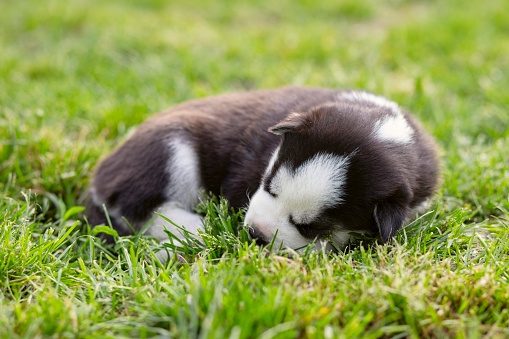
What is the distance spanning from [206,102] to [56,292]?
6.75 feet

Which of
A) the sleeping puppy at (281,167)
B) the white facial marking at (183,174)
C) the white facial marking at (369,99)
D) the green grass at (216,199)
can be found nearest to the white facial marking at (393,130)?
the sleeping puppy at (281,167)

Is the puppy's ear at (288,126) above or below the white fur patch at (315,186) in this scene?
above

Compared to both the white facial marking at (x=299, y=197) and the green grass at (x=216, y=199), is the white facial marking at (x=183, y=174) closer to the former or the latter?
the green grass at (x=216, y=199)

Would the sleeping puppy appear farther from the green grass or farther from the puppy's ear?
the green grass

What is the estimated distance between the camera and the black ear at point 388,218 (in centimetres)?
272

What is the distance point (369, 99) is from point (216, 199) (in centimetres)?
137

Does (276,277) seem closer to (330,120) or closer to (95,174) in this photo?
(330,120)

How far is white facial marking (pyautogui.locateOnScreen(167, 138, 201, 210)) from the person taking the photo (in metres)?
3.65

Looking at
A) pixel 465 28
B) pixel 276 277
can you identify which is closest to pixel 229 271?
pixel 276 277

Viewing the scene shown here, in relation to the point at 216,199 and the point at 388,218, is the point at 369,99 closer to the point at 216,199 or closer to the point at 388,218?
Result: the point at 388,218

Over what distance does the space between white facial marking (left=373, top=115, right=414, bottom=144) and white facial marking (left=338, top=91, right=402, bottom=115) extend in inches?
11.0

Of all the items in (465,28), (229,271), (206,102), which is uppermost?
(465,28)

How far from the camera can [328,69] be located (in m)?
6.28

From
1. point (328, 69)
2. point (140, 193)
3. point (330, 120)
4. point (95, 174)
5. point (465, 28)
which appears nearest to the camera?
point (330, 120)
